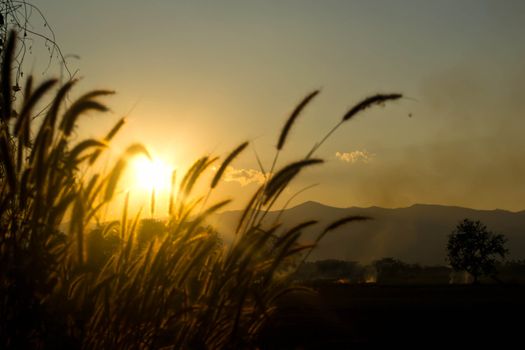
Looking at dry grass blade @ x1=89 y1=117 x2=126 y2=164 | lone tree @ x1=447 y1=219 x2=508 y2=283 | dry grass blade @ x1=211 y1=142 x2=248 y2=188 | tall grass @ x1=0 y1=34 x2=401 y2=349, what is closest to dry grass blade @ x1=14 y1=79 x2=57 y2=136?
tall grass @ x1=0 y1=34 x2=401 y2=349

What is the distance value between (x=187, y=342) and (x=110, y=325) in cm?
32

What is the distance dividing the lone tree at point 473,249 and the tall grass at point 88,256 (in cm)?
3085

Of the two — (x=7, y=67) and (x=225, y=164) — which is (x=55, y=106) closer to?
(x=7, y=67)

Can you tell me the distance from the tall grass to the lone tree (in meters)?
30.9

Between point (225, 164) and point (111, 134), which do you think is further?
point (225, 164)

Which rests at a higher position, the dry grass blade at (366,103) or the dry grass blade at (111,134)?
the dry grass blade at (366,103)

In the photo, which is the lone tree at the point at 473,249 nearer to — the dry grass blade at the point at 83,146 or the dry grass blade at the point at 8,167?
the dry grass blade at the point at 83,146

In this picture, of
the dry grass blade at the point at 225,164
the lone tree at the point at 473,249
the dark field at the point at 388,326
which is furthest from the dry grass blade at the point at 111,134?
the lone tree at the point at 473,249

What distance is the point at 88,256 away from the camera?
2656mm

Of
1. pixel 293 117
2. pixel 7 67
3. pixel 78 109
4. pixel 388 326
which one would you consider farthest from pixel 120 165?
pixel 388 326

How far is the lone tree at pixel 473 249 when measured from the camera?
31.9 metres

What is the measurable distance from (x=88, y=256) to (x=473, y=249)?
3231 centimetres

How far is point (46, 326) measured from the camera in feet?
7.46

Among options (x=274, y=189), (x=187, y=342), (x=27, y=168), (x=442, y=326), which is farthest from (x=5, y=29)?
(x=442, y=326)
